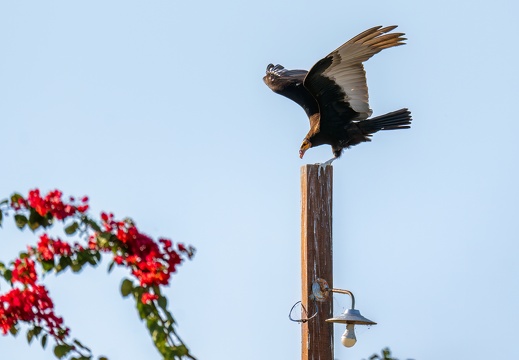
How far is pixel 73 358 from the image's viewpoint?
325cm

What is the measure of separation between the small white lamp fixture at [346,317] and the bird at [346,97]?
1644 mm

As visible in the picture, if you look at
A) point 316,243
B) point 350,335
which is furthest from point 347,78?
point 350,335

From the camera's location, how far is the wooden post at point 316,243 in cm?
491

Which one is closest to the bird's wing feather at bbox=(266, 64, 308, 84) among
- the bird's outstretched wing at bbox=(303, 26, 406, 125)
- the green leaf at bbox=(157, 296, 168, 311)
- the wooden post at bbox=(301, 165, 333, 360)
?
the bird's outstretched wing at bbox=(303, 26, 406, 125)

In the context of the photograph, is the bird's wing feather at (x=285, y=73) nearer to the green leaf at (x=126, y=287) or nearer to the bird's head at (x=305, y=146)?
the bird's head at (x=305, y=146)

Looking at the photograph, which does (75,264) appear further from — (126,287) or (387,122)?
(387,122)

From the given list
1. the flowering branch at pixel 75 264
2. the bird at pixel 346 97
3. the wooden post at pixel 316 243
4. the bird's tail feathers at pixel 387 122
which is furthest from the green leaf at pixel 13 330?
the bird's tail feathers at pixel 387 122

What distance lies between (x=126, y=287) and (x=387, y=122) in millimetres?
4064

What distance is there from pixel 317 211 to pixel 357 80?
198 centimetres

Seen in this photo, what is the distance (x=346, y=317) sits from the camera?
4.93m

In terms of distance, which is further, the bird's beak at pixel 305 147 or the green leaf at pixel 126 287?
the bird's beak at pixel 305 147

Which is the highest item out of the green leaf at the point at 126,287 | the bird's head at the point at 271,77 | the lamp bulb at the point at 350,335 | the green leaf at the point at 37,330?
the bird's head at the point at 271,77

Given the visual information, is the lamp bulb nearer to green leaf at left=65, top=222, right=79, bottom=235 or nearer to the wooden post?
the wooden post

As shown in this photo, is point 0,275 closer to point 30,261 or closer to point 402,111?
point 30,261
